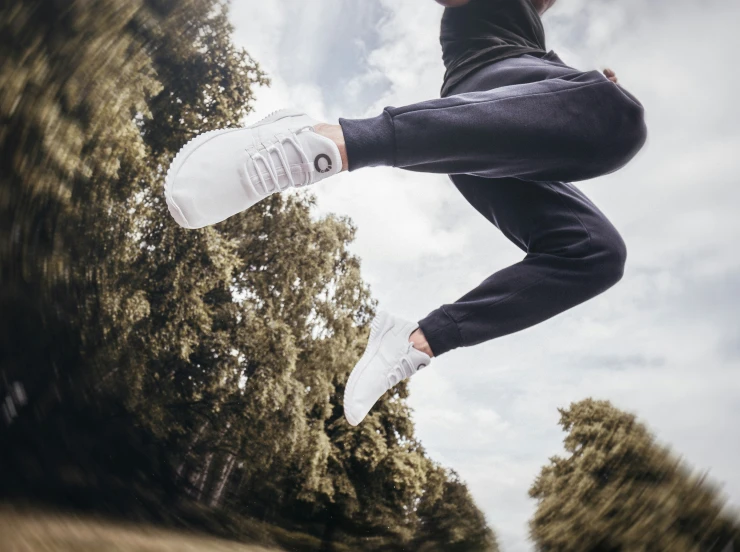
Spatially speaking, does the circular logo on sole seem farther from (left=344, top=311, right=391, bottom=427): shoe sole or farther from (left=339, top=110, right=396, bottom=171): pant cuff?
→ (left=344, top=311, right=391, bottom=427): shoe sole

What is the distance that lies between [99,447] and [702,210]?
5.69 feet

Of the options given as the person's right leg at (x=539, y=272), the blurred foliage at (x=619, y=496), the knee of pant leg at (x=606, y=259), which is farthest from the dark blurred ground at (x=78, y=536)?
the knee of pant leg at (x=606, y=259)

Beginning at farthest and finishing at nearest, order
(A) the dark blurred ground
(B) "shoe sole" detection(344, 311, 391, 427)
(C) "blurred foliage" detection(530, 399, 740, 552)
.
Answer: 1. (B) "shoe sole" detection(344, 311, 391, 427)
2. (C) "blurred foliage" detection(530, 399, 740, 552)
3. (A) the dark blurred ground

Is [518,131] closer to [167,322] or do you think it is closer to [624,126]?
[624,126]

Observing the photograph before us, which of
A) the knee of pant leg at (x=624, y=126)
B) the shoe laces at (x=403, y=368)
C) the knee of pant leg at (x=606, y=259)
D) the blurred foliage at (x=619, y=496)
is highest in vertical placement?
the knee of pant leg at (x=624, y=126)

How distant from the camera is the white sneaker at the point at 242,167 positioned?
2.10 ft

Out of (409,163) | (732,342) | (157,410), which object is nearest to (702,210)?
(732,342)

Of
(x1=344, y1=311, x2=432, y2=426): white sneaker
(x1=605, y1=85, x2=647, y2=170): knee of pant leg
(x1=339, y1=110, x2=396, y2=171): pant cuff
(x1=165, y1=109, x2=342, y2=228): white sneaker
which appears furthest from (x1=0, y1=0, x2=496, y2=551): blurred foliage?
(x1=605, y1=85, x2=647, y2=170): knee of pant leg

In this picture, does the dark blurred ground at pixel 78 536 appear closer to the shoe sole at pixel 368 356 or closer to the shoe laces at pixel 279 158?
the shoe sole at pixel 368 356

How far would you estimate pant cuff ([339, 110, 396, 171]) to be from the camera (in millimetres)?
617

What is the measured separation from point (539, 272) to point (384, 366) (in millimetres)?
362

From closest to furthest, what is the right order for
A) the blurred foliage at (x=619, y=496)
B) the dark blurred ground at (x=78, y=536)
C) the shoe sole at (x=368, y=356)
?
1. the dark blurred ground at (x=78, y=536)
2. the blurred foliage at (x=619, y=496)
3. the shoe sole at (x=368, y=356)

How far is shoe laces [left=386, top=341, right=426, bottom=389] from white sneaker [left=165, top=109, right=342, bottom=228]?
0.41 meters

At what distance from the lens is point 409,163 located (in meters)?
0.64
